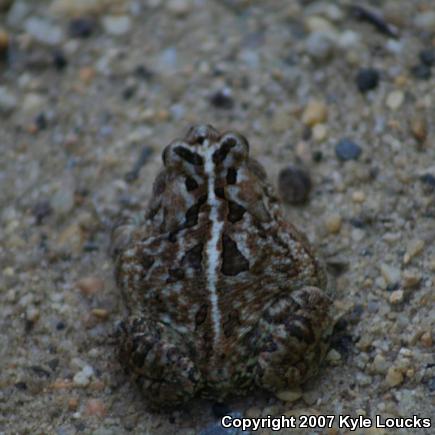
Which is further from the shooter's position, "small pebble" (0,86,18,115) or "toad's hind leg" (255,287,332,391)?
"small pebble" (0,86,18,115)

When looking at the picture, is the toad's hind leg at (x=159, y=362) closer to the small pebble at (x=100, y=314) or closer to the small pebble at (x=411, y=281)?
the small pebble at (x=100, y=314)

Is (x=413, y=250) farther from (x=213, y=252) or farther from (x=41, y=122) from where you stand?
(x=41, y=122)

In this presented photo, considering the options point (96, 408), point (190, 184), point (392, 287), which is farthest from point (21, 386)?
point (392, 287)

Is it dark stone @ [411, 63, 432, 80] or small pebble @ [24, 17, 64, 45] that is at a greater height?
dark stone @ [411, 63, 432, 80]

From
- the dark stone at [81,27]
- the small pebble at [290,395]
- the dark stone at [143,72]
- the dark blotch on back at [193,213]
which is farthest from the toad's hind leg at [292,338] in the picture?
the dark stone at [81,27]

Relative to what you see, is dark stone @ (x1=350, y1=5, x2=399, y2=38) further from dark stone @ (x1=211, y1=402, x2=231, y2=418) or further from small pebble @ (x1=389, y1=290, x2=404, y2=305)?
dark stone @ (x1=211, y1=402, x2=231, y2=418)

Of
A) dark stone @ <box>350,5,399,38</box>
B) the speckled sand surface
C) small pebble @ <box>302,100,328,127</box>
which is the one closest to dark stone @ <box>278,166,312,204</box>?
the speckled sand surface
